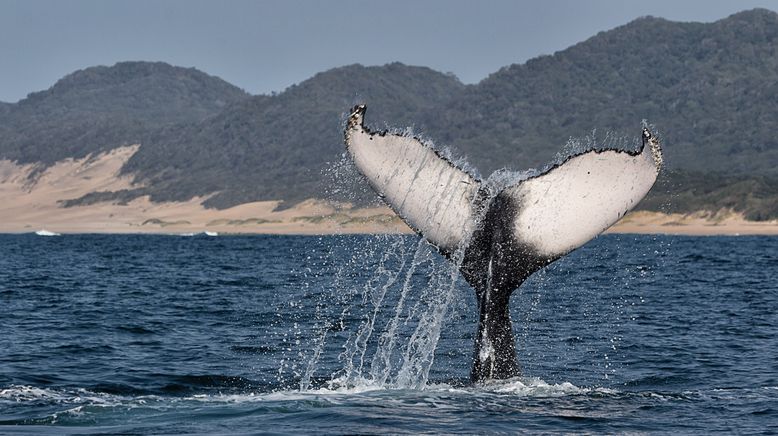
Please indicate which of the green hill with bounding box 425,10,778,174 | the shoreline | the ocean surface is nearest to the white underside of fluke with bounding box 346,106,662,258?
the ocean surface

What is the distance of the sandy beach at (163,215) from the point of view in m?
92.3

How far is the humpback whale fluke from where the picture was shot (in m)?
9.16

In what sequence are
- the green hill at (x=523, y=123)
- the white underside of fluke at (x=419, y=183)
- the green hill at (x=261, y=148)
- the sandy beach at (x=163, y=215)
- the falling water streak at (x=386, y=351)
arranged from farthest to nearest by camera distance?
the green hill at (x=261, y=148), the green hill at (x=523, y=123), the sandy beach at (x=163, y=215), the falling water streak at (x=386, y=351), the white underside of fluke at (x=419, y=183)

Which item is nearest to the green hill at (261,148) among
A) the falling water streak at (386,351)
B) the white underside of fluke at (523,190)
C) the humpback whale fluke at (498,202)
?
the falling water streak at (386,351)

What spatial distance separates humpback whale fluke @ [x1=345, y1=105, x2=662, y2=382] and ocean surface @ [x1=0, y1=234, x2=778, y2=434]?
1.25 ft

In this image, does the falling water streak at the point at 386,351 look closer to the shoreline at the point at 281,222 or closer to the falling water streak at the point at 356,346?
the falling water streak at the point at 356,346

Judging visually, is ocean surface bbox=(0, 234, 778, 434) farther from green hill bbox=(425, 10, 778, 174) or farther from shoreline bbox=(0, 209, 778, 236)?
green hill bbox=(425, 10, 778, 174)

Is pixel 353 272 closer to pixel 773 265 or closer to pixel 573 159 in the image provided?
pixel 773 265

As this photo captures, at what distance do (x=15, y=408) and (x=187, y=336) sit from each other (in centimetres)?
728

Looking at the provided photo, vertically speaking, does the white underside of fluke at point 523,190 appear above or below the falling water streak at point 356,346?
Answer: above

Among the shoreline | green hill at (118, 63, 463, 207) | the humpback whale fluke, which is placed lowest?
the humpback whale fluke

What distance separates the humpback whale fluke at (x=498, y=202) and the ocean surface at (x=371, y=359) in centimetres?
38

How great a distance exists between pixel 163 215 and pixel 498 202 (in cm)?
12478

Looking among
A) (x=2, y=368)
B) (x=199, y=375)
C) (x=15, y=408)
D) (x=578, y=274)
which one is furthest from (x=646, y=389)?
(x=578, y=274)
